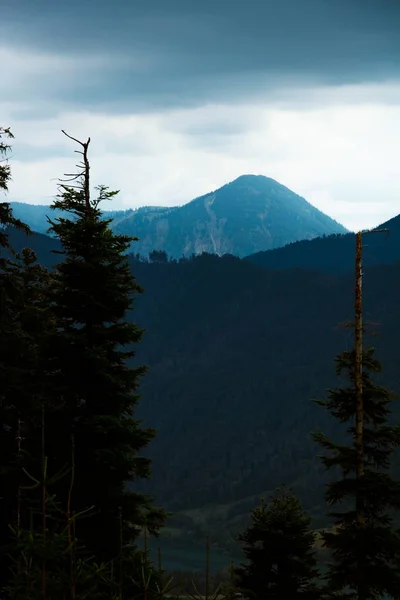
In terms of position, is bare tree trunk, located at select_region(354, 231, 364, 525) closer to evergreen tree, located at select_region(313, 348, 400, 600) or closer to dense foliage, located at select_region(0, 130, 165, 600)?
evergreen tree, located at select_region(313, 348, 400, 600)

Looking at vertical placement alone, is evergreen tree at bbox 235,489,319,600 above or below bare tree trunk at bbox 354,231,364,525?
below

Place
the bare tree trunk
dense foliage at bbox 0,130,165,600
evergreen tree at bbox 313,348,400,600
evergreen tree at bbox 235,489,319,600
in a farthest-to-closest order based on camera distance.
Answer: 1. evergreen tree at bbox 235,489,319,600
2. the bare tree trunk
3. evergreen tree at bbox 313,348,400,600
4. dense foliage at bbox 0,130,165,600

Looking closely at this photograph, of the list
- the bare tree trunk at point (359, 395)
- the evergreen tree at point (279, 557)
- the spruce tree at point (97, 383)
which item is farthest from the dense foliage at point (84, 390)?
the bare tree trunk at point (359, 395)

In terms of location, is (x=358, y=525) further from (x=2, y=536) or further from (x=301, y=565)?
(x=2, y=536)

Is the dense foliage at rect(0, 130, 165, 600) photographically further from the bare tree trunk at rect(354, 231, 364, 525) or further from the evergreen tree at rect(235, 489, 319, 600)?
the bare tree trunk at rect(354, 231, 364, 525)

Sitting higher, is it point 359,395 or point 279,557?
point 359,395

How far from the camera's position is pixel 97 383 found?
21.1 m

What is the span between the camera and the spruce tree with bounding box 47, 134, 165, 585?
20.5m

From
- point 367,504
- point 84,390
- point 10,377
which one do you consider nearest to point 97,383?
point 84,390

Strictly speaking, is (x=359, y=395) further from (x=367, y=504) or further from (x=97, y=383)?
(x=97, y=383)

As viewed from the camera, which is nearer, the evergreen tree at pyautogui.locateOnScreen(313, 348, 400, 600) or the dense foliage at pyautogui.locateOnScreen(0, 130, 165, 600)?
the dense foliage at pyautogui.locateOnScreen(0, 130, 165, 600)

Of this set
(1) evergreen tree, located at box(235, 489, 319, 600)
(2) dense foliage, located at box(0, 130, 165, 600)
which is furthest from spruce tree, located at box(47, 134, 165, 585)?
(1) evergreen tree, located at box(235, 489, 319, 600)

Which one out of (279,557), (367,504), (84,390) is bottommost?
(279,557)

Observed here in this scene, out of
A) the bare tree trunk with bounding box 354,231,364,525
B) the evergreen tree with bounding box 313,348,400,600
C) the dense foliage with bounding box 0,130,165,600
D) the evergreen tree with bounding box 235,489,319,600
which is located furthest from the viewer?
the evergreen tree with bounding box 235,489,319,600
